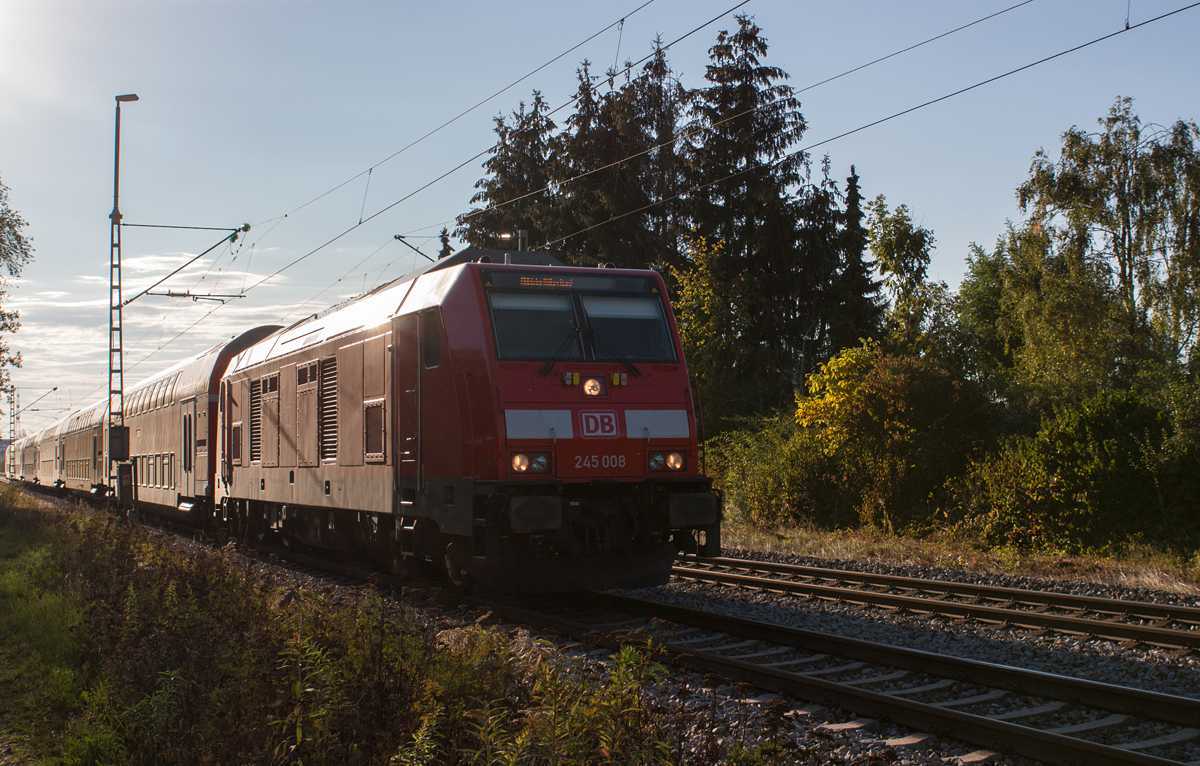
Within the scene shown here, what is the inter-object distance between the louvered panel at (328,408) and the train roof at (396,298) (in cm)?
43

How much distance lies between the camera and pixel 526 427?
350 inches

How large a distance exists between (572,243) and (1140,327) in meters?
20.3

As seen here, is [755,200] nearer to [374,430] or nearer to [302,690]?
[374,430]

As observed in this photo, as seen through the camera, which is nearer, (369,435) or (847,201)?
(369,435)

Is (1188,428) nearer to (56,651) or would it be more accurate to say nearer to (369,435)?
(369,435)

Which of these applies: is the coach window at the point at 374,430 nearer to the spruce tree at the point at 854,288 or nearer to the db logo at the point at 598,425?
the db logo at the point at 598,425

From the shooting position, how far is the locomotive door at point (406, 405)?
9.70m

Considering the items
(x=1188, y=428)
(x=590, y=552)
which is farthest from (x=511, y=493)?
(x=1188, y=428)

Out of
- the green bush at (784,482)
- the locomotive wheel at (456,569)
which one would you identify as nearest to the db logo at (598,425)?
the locomotive wheel at (456,569)

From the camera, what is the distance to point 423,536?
10.2m

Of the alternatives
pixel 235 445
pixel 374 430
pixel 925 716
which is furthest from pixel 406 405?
pixel 235 445

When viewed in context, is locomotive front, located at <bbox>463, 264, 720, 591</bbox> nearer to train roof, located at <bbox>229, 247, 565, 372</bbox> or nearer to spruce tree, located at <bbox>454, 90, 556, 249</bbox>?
train roof, located at <bbox>229, 247, 565, 372</bbox>

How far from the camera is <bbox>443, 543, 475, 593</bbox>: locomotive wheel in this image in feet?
31.1

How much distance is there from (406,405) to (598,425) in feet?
6.78
